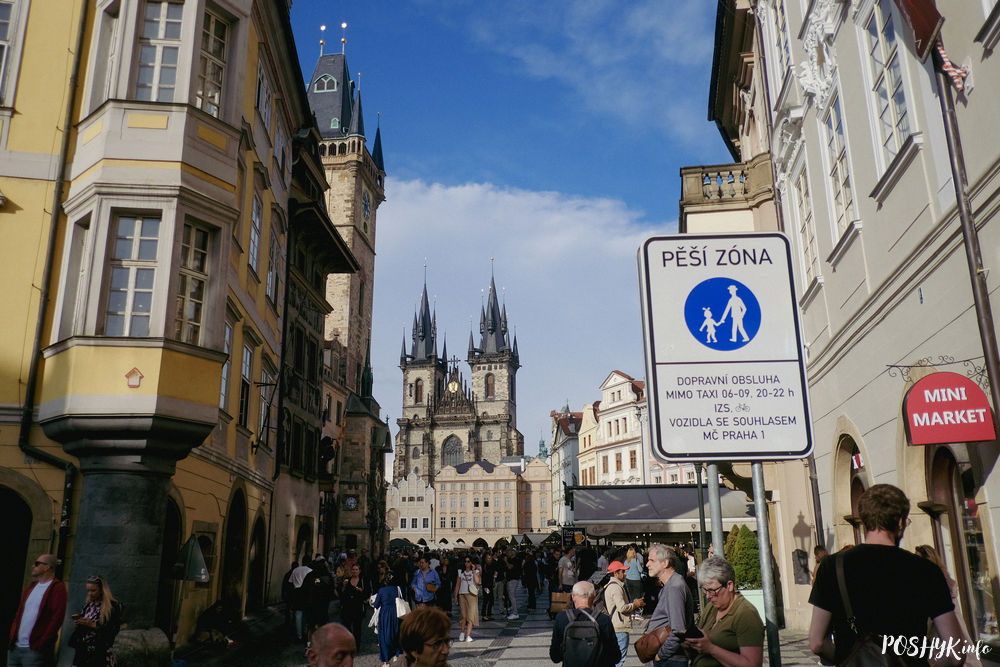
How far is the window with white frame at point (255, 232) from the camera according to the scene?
16516mm

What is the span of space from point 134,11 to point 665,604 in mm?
11287

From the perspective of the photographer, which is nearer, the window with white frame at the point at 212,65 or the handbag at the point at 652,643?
the handbag at the point at 652,643

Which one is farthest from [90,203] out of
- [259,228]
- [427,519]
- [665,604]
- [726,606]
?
[427,519]

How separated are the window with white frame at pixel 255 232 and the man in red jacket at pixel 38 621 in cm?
977

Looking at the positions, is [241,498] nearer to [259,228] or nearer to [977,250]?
[259,228]

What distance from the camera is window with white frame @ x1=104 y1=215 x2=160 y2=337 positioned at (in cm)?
1070

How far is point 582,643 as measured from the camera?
19.1 feet

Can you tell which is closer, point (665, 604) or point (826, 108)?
point (665, 604)

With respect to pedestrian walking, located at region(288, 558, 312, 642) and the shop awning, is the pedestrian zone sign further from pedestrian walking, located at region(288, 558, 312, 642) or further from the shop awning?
the shop awning

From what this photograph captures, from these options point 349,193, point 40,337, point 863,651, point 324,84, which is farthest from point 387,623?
point 324,84

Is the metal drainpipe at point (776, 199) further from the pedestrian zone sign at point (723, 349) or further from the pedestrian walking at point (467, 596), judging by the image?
the pedestrian zone sign at point (723, 349)

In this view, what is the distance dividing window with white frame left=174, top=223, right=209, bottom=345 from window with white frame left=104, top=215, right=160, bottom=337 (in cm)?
43

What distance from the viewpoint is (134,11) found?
11.5 meters

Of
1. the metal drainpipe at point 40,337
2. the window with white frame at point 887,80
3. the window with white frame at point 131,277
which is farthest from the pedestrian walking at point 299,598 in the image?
the window with white frame at point 887,80
